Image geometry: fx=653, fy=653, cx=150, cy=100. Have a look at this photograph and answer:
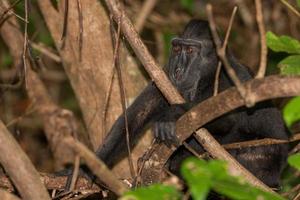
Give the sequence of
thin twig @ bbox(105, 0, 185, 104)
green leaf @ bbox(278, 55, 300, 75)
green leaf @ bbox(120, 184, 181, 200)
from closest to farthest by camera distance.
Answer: green leaf @ bbox(120, 184, 181, 200) < thin twig @ bbox(105, 0, 185, 104) < green leaf @ bbox(278, 55, 300, 75)

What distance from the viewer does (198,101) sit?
4996 millimetres

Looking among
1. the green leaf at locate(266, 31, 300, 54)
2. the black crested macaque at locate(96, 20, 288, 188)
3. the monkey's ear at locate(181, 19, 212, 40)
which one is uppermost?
the monkey's ear at locate(181, 19, 212, 40)

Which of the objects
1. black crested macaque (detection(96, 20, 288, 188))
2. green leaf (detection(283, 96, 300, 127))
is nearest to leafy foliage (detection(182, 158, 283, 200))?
green leaf (detection(283, 96, 300, 127))

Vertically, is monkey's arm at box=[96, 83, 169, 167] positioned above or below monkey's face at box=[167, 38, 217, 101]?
below

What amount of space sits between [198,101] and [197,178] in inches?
106

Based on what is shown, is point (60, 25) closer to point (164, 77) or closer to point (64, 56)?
point (64, 56)

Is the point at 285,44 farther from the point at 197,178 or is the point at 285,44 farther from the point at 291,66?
the point at 197,178

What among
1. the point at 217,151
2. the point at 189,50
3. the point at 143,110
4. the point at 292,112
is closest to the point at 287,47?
the point at 217,151

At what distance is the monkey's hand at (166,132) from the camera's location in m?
3.99

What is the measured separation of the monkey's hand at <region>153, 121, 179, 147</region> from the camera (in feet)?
13.1

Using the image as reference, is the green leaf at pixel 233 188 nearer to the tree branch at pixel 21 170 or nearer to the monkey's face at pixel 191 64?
the tree branch at pixel 21 170

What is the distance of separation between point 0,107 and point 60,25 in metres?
2.95

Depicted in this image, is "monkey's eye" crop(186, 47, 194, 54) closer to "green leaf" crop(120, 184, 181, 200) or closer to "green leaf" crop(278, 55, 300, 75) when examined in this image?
"green leaf" crop(278, 55, 300, 75)

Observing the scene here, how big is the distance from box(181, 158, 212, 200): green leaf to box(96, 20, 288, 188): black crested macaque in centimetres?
254
